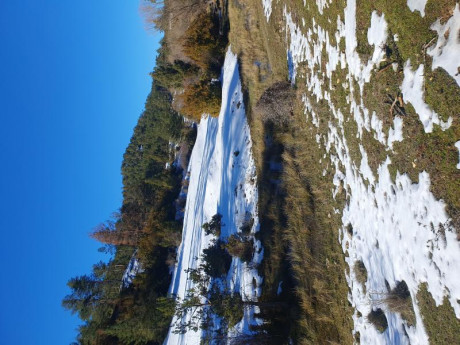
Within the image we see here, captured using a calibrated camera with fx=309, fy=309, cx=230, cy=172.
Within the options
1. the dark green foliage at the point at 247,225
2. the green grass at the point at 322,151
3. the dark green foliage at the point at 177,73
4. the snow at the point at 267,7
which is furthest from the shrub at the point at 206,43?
the dark green foliage at the point at 247,225

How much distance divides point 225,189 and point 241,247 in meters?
3.84

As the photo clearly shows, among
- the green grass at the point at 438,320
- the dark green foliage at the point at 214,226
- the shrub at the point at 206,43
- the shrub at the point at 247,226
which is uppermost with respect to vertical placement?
the shrub at the point at 206,43

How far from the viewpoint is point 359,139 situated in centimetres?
739

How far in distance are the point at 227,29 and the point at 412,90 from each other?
54.9ft

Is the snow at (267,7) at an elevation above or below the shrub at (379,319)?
above

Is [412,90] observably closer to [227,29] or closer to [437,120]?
[437,120]

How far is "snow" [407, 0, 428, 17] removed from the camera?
5.11 m

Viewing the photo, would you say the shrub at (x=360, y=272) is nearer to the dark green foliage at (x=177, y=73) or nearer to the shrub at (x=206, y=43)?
the shrub at (x=206, y=43)

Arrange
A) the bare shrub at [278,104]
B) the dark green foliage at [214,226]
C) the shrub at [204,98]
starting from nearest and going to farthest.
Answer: the bare shrub at [278,104], the dark green foliage at [214,226], the shrub at [204,98]

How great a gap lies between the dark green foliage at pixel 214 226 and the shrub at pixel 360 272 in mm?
9374

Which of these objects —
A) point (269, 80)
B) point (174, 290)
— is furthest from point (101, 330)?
point (269, 80)

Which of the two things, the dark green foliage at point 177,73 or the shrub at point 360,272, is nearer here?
the shrub at point 360,272

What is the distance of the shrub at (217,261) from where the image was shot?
1478 centimetres

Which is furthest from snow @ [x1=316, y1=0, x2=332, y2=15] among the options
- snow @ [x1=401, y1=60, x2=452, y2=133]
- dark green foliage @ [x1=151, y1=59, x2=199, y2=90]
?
dark green foliage @ [x1=151, y1=59, x2=199, y2=90]
